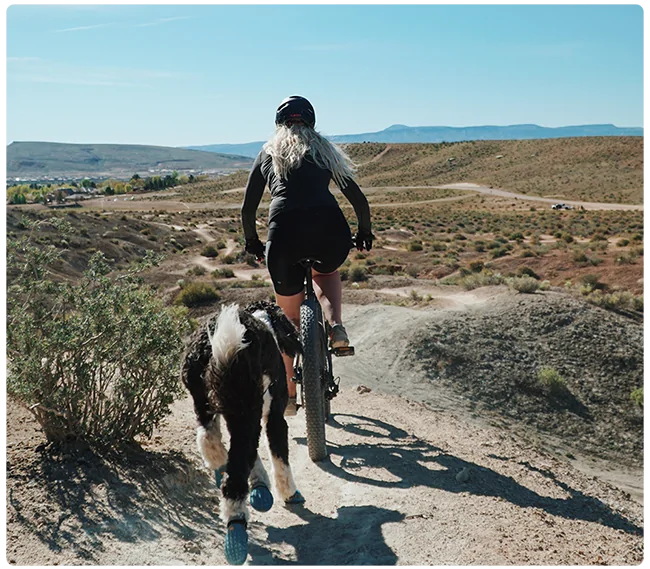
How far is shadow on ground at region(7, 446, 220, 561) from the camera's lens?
3631 mm

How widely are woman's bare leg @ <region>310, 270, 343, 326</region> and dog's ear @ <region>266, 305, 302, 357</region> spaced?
564 mm

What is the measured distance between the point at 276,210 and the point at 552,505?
9.49 ft

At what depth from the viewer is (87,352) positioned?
4.64 m

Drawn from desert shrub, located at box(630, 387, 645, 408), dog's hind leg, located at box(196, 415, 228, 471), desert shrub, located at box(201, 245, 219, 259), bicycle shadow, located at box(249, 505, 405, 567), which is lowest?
desert shrub, located at box(201, 245, 219, 259)

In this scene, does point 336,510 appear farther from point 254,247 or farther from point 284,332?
point 254,247

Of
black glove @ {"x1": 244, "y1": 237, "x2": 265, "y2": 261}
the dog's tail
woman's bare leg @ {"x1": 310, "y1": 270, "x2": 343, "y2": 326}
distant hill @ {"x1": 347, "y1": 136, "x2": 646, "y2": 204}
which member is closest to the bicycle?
woman's bare leg @ {"x1": 310, "y1": 270, "x2": 343, "y2": 326}

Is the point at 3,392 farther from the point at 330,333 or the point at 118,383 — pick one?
the point at 330,333

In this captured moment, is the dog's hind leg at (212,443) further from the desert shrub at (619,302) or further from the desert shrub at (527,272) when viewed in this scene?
the desert shrub at (527,272)

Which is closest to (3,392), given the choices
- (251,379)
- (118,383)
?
(118,383)

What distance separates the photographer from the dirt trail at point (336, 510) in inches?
140

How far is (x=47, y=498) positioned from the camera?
3.87m

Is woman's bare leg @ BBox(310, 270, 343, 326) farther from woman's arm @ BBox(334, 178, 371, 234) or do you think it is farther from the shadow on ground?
the shadow on ground

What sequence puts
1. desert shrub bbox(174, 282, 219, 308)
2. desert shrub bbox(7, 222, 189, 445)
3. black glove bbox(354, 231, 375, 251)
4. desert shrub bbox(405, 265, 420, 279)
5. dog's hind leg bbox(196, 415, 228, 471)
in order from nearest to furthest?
dog's hind leg bbox(196, 415, 228, 471) → desert shrub bbox(7, 222, 189, 445) → black glove bbox(354, 231, 375, 251) → desert shrub bbox(174, 282, 219, 308) → desert shrub bbox(405, 265, 420, 279)

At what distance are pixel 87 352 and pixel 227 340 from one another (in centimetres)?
171
